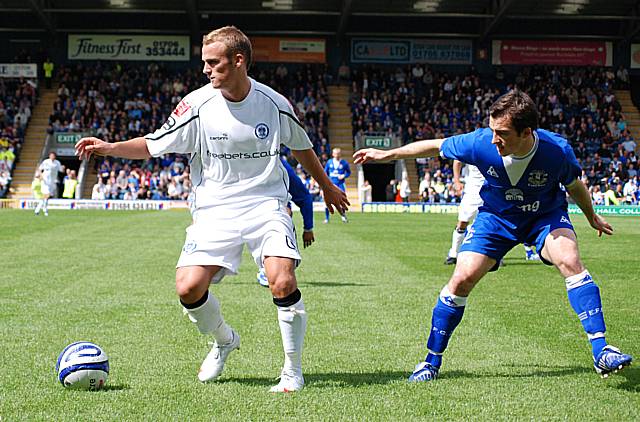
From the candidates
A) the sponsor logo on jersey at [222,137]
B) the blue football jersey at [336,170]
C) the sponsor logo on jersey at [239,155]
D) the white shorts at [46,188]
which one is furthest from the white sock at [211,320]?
the white shorts at [46,188]

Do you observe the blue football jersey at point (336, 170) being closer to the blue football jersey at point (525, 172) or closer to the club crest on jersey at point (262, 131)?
the blue football jersey at point (525, 172)

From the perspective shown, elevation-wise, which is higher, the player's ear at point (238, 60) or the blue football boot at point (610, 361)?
the player's ear at point (238, 60)

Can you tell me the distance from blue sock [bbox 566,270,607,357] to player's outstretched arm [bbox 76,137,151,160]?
9.45 feet

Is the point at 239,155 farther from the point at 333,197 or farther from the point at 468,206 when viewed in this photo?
the point at 468,206

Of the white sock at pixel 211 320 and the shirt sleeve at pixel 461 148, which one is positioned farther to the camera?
the shirt sleeve at pixel 461 148

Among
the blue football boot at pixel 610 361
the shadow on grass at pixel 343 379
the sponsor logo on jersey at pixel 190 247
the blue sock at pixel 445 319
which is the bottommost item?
the shadow on grass at pixel 343 379

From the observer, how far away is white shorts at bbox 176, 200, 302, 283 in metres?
5.22

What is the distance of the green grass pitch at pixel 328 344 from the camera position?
4.69m

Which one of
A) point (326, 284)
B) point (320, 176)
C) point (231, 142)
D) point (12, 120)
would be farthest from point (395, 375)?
point (12, 120)

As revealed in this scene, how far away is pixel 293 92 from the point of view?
45.7 meters

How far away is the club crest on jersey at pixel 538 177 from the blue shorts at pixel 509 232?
313 mm

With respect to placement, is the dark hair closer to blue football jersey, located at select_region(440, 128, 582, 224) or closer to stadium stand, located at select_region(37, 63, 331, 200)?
blue football jersey, located at select_region(440, 128, 582, 224)

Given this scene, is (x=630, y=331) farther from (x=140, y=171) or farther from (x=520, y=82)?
(x=520, y=82)

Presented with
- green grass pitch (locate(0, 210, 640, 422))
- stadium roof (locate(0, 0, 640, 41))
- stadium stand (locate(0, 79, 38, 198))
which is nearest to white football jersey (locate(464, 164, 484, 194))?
green grass pitch (locate(0, 210, 640, 422))
